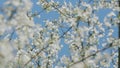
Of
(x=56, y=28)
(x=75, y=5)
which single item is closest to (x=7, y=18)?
(x=75, y=5)

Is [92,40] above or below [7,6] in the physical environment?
above

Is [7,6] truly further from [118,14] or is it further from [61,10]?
[61,10]

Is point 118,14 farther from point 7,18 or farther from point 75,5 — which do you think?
point 7,18

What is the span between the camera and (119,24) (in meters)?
10.8

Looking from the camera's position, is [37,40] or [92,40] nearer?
[92,40]

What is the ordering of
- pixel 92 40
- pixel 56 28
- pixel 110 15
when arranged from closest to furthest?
pixel 110 15, pixel 92 40, pixel 56 28

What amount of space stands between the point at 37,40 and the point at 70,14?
6.15 ft

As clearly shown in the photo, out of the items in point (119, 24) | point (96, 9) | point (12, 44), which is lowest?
point (12, 44)

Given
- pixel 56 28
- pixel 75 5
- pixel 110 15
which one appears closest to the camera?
pixel 110 15

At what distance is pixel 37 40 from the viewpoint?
14.3m

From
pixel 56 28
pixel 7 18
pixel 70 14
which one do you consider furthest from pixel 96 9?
pixel 7 18

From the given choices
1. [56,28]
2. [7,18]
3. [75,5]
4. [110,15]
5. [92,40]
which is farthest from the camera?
[56,28]

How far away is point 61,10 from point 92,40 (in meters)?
1.87

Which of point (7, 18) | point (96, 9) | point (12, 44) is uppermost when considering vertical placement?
point (96, 9)
